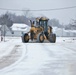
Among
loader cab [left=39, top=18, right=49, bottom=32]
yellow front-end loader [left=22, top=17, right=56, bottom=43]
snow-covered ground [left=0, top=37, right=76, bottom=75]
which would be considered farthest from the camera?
loader cab [left=39, top=18, right=49, bottom=32]

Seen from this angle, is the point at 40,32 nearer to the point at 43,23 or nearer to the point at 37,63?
the point at 43,23

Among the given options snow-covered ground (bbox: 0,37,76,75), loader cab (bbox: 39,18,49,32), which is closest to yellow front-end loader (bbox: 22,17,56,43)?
loader cab (bbox: 39,18,49,32)

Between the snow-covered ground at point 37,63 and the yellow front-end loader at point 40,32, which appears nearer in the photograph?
the snow-covered ground at point 37,63

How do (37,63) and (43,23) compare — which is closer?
(37,63)

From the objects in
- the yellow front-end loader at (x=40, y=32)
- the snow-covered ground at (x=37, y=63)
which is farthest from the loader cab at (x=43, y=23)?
the snow-covered ground at (x=37, y=63)

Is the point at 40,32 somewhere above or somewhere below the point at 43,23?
below

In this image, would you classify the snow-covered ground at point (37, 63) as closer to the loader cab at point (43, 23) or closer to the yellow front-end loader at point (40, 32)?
the yellow front-end loader at point (40, 32)

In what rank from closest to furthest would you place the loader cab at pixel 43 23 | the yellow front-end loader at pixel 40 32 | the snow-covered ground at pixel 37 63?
1. the snow-covered ground at pixel 37 63
2. the yellow front-end loader at pixel 40 32
3. the loader cab at pixel 43 23

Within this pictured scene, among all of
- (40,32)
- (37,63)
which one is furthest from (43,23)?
(37,63)

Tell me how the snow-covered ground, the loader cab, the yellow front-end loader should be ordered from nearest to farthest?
the snow-covered ground, the yellow front-end loader, the loader cab

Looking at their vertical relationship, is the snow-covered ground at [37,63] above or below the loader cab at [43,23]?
below

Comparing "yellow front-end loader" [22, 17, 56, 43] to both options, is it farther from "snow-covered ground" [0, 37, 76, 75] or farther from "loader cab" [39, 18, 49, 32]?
"snow-covered ground" [0, 37, 76, 75]

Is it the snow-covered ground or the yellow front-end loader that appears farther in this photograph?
the yellow front-end loader

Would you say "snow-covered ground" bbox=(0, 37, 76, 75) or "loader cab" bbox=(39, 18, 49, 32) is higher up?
"loader cab" bbox=(39, 18, 49, 32)
